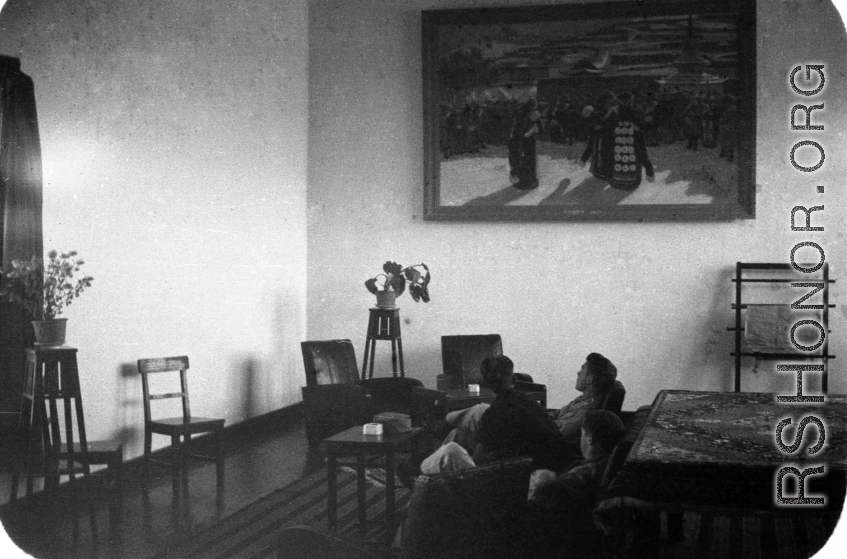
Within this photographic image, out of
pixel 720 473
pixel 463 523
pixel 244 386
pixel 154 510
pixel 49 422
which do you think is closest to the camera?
pixel 463 523

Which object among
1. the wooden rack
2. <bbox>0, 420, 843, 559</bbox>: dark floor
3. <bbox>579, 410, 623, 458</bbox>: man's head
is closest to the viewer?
<bbox>579, 410, 623, 458</bbox>: man's head

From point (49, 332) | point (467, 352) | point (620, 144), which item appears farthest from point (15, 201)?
point (620, 144)

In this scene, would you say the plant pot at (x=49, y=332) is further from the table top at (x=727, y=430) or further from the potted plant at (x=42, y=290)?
the table top at (x=727, y=430)

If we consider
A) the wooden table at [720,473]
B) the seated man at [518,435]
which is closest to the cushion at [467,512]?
the wooden table at [720,473]

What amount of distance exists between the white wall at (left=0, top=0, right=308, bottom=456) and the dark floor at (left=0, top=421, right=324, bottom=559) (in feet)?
1.79

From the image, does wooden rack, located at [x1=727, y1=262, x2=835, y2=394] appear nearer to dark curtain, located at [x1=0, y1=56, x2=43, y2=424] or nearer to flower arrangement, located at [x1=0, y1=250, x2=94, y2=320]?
Result: flower arrangement, located at [x1=0, y1=250, x2=94, y2=320]

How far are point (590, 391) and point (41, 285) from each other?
3.34 m

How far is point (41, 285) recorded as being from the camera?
490 cm

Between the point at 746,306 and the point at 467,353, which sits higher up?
the point at 746,306

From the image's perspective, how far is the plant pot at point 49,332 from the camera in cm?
482

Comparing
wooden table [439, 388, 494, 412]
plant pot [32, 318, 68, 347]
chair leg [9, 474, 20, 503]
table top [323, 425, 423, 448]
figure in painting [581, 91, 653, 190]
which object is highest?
figure in painting [581, 91, 653, 190]

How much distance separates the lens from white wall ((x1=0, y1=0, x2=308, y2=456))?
213 inches

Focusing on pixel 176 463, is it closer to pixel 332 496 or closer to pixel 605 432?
pixel 332 496

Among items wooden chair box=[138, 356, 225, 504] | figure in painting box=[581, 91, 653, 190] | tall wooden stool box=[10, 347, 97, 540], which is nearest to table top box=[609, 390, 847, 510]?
tall wooden stool box=[10, 347, 97, 540]
